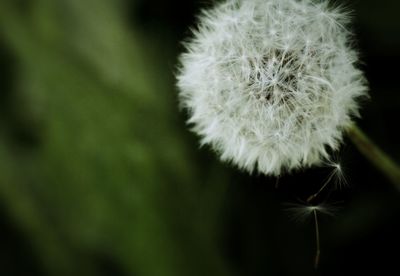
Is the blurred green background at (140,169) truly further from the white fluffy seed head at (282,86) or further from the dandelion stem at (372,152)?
the white fluffy seed head at (282,86)

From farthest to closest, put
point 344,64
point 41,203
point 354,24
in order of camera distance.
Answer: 1. point 41,203
2. point 354,24
3. point 344,64

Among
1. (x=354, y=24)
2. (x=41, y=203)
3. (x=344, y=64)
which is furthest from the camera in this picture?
(x=41, y=203)

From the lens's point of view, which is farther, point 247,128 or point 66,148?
point 66,148

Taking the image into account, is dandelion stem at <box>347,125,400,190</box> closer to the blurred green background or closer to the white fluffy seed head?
the white fluffy seed head

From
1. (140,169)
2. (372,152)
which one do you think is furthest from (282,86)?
(140,169)

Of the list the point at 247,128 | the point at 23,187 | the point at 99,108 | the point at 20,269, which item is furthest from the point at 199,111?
the point at 20,269

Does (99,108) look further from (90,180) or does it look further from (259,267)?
(259,267)

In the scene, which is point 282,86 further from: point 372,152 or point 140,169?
point 140,169
